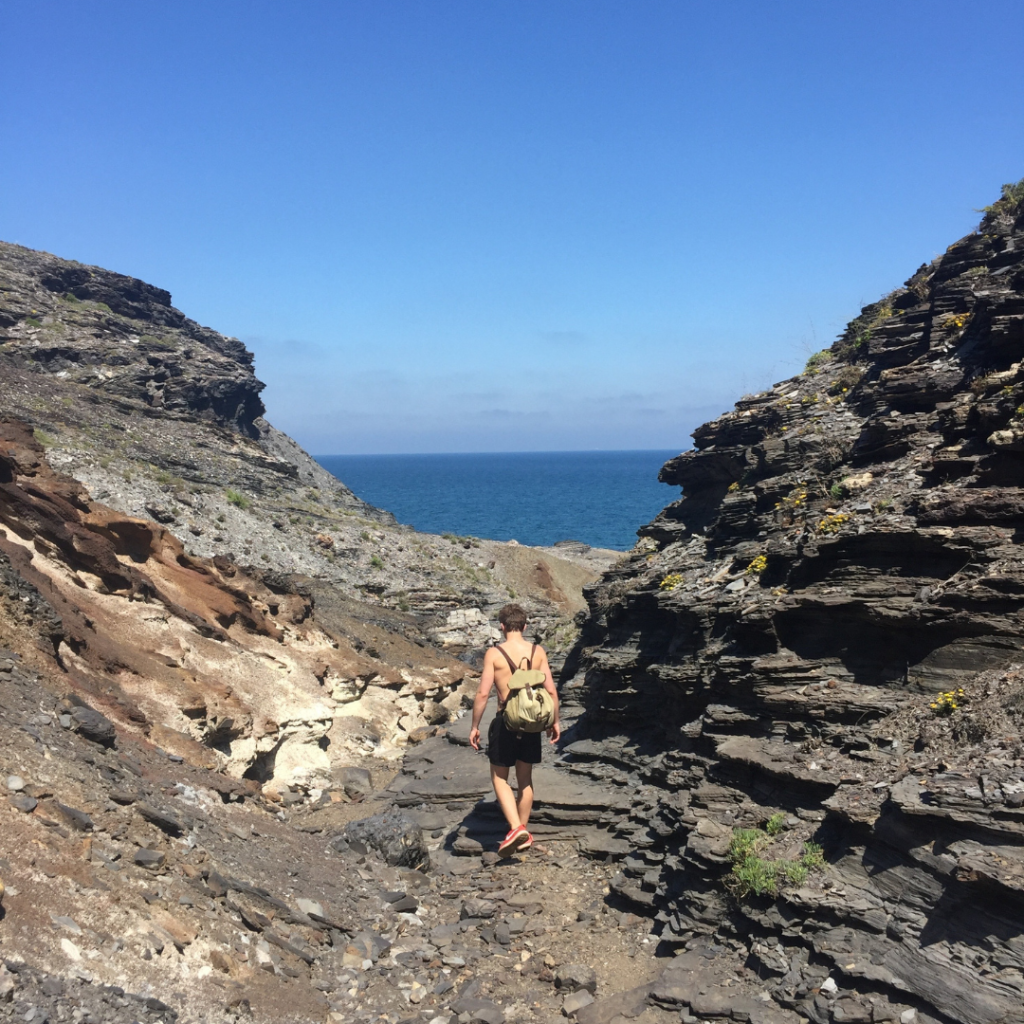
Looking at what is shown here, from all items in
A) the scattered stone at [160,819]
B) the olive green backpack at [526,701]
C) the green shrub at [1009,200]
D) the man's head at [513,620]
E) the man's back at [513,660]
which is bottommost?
the scattered stone at [160,819]

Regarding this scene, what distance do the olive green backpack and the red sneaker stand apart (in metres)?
1.46

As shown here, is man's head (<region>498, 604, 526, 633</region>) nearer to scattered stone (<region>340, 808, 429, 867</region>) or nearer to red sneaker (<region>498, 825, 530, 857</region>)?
red sneaker (<region>498, 825, 530, 857</region>)

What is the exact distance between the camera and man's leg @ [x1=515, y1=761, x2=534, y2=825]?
10.1m

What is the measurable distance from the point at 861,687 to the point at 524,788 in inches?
158

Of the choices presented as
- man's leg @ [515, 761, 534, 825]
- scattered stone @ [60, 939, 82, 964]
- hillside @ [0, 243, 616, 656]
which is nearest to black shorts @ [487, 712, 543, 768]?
man's leg @ [515, 761, 534, 825]

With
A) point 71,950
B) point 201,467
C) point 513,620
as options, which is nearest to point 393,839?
point 513,620

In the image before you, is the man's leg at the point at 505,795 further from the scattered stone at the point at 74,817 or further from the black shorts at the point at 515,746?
the scattered stone at the point at 74,817

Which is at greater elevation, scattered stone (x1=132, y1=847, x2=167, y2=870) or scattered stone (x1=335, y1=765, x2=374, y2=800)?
scattered stone (x1=132, y1=847, x2=167, y2=870)

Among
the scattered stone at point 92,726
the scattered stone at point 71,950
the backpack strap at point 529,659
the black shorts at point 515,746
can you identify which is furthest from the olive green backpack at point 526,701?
the scattered stone at point 71,950

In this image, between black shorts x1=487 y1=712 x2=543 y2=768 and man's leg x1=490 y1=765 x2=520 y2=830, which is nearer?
black shorts x1=487 y1=712 x2=543 y2=768

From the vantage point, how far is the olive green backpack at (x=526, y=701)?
9.60m

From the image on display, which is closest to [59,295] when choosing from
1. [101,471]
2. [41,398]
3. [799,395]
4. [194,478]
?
[41,398]

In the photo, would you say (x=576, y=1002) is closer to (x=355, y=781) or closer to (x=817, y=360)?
(x=355, y=781)

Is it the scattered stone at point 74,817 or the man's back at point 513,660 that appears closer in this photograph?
the scattered stone at point 74,817
